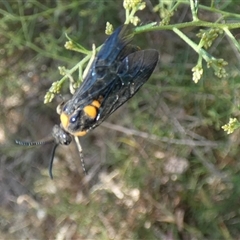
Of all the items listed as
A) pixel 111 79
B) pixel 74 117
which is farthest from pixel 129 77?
pixel 74 117

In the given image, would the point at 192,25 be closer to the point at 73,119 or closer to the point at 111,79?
the point at 111,79

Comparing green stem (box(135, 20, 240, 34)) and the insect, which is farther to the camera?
the insect

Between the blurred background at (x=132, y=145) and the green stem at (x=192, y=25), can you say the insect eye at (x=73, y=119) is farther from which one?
the blurred background at (x=132, y=145)

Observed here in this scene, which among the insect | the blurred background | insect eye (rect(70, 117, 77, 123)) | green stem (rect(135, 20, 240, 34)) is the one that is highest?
green stem (rect(135, 20, 240, 34))

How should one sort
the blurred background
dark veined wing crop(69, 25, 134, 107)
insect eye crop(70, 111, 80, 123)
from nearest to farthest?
dark veined wing crop(69, 25, 134, 107), insect eye crop(70, 111, 80, 123), the blurred background

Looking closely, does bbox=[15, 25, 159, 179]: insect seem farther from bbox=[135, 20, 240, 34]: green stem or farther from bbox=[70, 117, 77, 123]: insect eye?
bbox=[135, 20, 240, 34]: green stem

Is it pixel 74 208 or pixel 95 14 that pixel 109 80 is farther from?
pixel 74 208

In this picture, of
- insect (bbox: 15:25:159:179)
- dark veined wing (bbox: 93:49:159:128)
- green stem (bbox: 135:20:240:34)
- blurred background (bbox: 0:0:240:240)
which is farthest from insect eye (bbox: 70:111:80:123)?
blurred background (bbox: 0:0:240:240)
